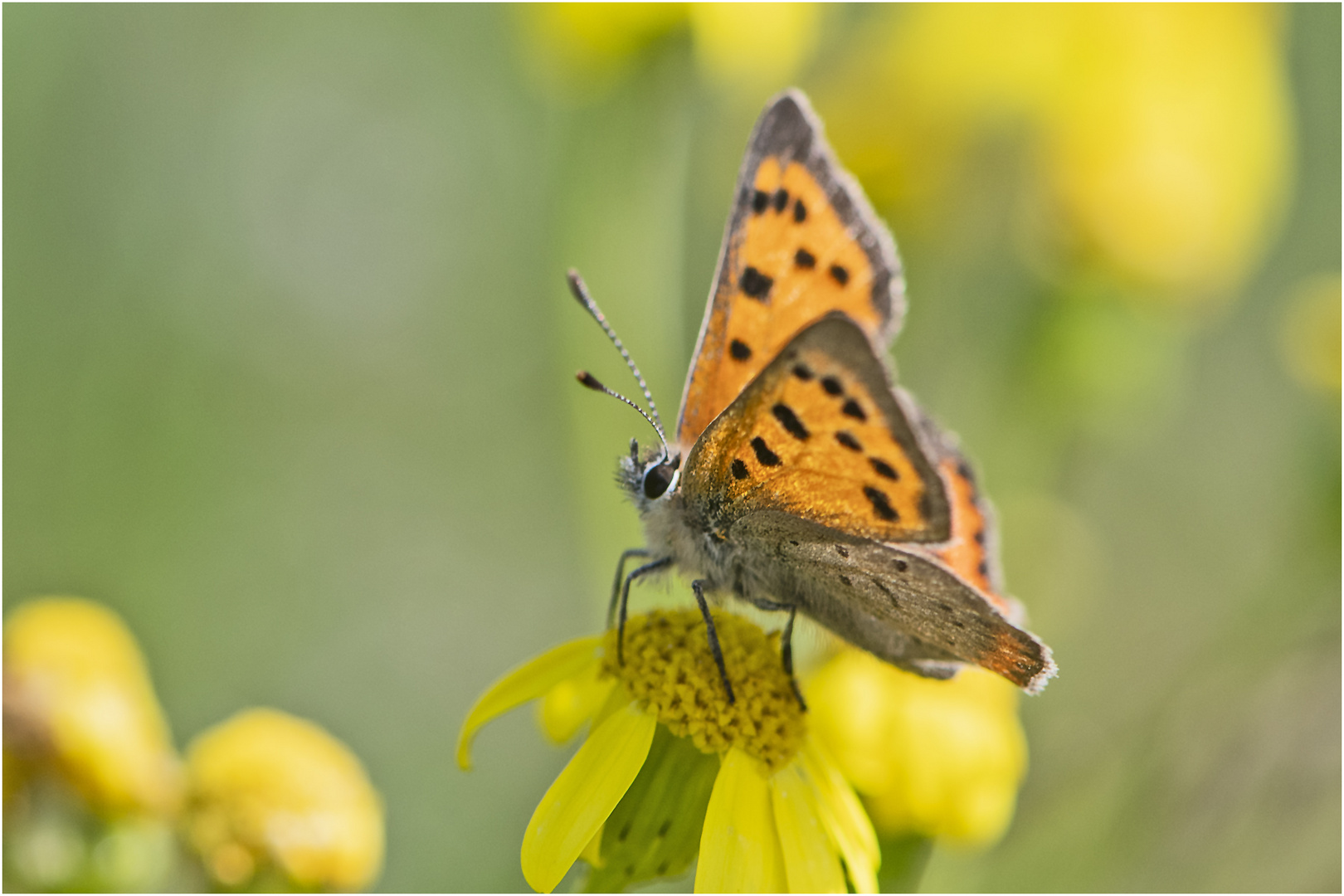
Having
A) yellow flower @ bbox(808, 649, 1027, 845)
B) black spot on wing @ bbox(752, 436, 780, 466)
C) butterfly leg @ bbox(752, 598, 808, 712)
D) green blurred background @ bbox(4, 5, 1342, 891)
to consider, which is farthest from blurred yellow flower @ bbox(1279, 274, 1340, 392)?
black spot on wing @ bbox(752, 436, 780, 466)

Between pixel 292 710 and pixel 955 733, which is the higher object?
pixel 955 733

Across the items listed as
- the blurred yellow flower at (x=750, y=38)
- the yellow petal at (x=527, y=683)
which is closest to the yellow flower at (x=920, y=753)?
the yellow petal at (x=527, y=683)

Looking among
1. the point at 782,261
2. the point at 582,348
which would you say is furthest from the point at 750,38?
the point at 782,261

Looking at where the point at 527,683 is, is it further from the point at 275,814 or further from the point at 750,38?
the point at 750,38

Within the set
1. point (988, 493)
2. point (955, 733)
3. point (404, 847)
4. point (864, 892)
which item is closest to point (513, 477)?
point (404, 847)

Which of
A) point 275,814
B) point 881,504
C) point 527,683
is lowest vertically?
Answer: point 275,814

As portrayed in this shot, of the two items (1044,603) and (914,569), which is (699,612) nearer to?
(914,569)

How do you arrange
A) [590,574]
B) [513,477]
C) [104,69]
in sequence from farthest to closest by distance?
[513,477] < [104,69] < [590,574]
